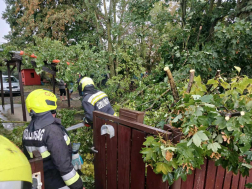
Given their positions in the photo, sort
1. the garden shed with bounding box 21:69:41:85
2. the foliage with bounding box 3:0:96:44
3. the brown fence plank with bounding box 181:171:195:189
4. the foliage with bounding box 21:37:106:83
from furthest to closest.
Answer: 1. the garden shed with bounding box 21:69:41:85
2. the foliage with bounding box 3:0:96:44
3. the foliage with bounding box 21:37:106:83
4. the brown fence plank with bounding box 181:171:195:189

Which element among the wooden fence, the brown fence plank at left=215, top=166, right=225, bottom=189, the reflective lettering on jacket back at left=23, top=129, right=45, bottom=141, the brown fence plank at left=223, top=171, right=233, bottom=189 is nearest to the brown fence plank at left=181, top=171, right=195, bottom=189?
the wooden fence

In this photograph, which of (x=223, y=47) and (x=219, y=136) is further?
(x=223, y=47)

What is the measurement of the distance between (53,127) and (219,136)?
148cm

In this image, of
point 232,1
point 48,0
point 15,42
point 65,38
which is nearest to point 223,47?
point 232,1

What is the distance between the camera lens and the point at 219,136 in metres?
1.16

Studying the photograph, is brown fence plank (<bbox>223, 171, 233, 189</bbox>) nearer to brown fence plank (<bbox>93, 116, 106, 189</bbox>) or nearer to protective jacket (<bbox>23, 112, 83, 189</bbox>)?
brown fence plank (<bbox>93, 116, 106, 189</bbox>)

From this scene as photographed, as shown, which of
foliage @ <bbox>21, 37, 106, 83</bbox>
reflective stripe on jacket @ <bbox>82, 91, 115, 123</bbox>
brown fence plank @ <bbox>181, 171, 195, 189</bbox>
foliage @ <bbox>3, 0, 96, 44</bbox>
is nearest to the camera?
brown fence plank @ <bbox>181, 171, 195, 189</bbox>

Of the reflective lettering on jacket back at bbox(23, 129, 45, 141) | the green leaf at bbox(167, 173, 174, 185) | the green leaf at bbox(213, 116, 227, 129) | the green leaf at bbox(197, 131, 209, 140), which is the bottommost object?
the green leaf at bbox(167, 173, 174, 185)

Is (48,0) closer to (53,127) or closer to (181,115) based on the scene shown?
(53,127)

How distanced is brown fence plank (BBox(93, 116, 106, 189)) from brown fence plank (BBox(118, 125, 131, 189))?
1.00 feet

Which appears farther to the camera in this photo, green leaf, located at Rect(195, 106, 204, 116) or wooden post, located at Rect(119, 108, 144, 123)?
wooden post, located at Rect(119, 108, 144, 123)

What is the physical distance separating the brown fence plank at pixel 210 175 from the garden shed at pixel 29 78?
73.1 feet

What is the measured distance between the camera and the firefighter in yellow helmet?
3.15 feet

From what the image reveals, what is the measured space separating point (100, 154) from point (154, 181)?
0.88 m
